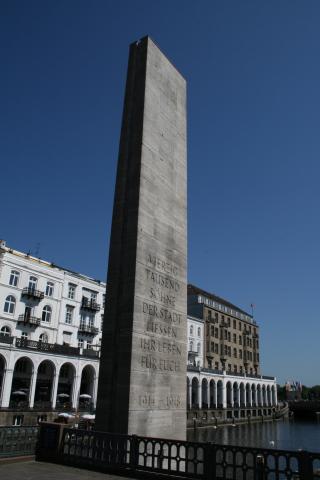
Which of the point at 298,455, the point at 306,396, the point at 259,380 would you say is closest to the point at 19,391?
the point at 298,455

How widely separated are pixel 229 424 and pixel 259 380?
27431mm

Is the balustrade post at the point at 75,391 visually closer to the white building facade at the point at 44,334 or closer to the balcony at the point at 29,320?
the white building facade at the point at 44,334

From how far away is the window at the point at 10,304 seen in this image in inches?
1844

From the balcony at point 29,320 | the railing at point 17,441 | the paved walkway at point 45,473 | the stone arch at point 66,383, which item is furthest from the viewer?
the stone arch at point 66,383

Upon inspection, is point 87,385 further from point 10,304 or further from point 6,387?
point 10,304

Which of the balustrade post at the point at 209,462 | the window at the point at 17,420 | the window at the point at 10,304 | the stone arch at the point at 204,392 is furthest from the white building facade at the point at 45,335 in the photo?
the balustrade post at the point at 209,462

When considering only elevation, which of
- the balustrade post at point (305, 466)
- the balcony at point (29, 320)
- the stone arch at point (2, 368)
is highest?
the balcony at point (29, 320)

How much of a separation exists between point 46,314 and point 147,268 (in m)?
39.0

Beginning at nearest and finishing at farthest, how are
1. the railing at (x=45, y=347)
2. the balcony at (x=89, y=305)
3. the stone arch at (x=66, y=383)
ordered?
1. the railing at (x=45, y=347)
2. the stone arch at (x=66, y=383)
3. the balcony at (x=89, y=305)

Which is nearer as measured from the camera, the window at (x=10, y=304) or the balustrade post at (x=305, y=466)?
the balustrade post at (x=305, y=466)

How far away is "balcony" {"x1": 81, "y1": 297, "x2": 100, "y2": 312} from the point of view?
183 ft

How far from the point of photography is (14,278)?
47781 mm

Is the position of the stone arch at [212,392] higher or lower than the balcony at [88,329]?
lower

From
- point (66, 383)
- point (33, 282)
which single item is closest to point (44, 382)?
point (66, 383)
